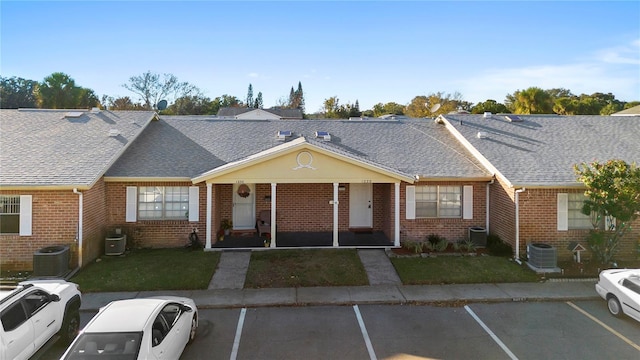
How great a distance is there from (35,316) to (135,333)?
8.34 feet

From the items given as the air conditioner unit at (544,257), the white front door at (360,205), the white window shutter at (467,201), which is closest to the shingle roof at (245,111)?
the white front door at (360,205)

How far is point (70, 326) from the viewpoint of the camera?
28.9 feet

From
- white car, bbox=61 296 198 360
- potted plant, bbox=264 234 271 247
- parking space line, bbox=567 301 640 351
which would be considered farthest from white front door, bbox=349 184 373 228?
white car, bbox=61 296 198 360

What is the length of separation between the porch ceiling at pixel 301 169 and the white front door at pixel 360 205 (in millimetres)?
2546

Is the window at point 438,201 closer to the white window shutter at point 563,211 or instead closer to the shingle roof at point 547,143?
the shingle roof at point 547,143

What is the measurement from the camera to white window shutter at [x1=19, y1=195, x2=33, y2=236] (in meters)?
13.4

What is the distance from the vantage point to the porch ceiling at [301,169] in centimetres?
1515

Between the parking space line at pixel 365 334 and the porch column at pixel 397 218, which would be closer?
the parking space line at pixel 365 334

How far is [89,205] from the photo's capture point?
550 inches

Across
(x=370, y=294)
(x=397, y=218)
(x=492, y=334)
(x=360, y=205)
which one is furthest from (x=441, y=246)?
(x=492, y=334)

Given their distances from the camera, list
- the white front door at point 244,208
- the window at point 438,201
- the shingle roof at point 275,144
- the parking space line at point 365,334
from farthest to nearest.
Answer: the white front door at point 244,208
the window at point 438,201
the shingle roof at point 275,144
the parking space line at point 365,334

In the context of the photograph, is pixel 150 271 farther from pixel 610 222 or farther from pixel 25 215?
pixel 610 222

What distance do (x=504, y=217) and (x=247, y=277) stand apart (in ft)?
31.8

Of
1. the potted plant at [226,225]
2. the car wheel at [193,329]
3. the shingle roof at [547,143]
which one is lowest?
the car wheel at [193,329]
